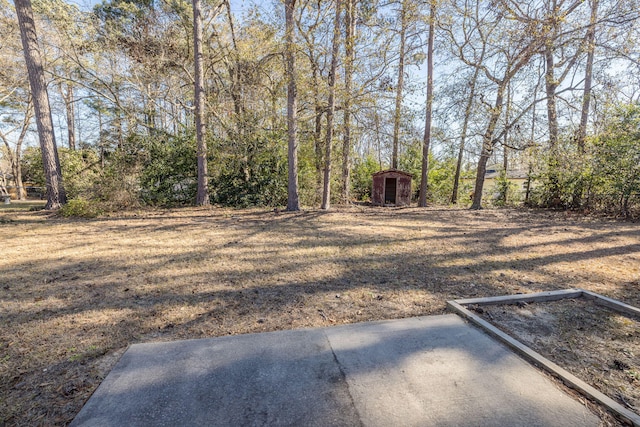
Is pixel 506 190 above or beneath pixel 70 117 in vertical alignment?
beneath

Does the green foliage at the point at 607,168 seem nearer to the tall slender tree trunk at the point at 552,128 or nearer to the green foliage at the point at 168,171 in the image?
the tall slender tree trunk at the point at 552,128

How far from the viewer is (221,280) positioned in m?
3.51

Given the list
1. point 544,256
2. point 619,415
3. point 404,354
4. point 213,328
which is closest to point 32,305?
point 213,328

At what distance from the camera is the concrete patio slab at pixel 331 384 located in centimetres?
145

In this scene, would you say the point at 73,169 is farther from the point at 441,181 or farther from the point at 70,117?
the point at 441,181

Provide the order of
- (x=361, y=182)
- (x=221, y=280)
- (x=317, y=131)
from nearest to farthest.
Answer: (x=221, y=280), (x=317, y=131), (x=361, y=182)

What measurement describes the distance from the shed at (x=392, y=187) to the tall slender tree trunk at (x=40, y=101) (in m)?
Result: 12.3

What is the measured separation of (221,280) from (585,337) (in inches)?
138

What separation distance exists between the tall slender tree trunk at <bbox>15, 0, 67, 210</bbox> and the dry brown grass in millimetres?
2757

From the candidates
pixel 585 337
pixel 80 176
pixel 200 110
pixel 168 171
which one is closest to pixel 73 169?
pixel 80 176

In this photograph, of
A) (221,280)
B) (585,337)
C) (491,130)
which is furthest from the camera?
(491,130)

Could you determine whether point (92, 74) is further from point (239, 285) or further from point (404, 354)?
point (404, 354)

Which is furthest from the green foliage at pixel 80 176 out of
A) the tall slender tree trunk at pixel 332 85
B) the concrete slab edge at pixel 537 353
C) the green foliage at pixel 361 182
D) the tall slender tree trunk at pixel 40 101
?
the green foliage at pixel 361 182

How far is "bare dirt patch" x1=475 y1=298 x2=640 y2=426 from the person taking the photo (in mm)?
1753
